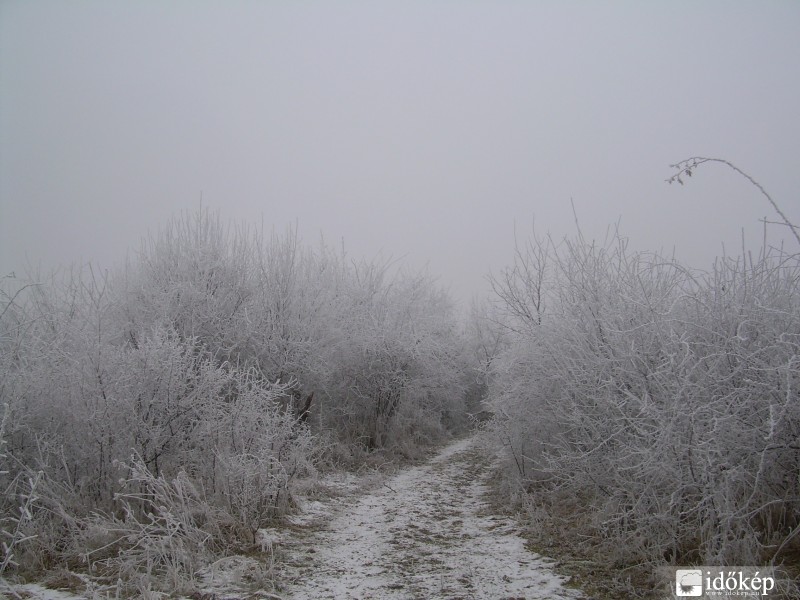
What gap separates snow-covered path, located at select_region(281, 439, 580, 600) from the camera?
15.1 ft

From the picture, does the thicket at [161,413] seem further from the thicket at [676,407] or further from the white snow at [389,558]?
the thicket at [676,407]

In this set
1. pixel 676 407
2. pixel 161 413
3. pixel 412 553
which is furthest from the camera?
Result: pixel 161 413

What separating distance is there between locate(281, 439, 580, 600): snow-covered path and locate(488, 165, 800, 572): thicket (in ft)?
2.84

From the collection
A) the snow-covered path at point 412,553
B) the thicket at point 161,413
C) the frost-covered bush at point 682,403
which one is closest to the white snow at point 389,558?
the snow-covered path at point 412,553

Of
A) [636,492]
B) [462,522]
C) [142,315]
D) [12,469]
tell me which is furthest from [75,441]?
[636,492]

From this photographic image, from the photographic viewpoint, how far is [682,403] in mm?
4406

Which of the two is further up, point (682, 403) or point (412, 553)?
point (682, 403)

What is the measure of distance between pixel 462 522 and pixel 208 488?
350 centimetres

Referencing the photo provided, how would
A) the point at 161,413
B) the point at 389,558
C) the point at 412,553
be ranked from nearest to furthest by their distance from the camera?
the point at 389,558 < the point at 412,553 < the point at 161,413

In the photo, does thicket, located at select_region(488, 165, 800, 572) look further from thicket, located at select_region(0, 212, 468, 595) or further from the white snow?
thicket, located at select_region(0, 212, 468, 595)

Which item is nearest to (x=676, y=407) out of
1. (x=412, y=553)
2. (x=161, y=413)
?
(x=412, y=553)

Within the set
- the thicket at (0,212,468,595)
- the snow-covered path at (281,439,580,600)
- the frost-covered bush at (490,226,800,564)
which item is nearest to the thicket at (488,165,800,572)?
the frost-covered bush at (490,226,800,564)

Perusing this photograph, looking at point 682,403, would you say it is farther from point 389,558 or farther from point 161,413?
point 161,413

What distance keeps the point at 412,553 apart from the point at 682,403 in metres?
3.37
